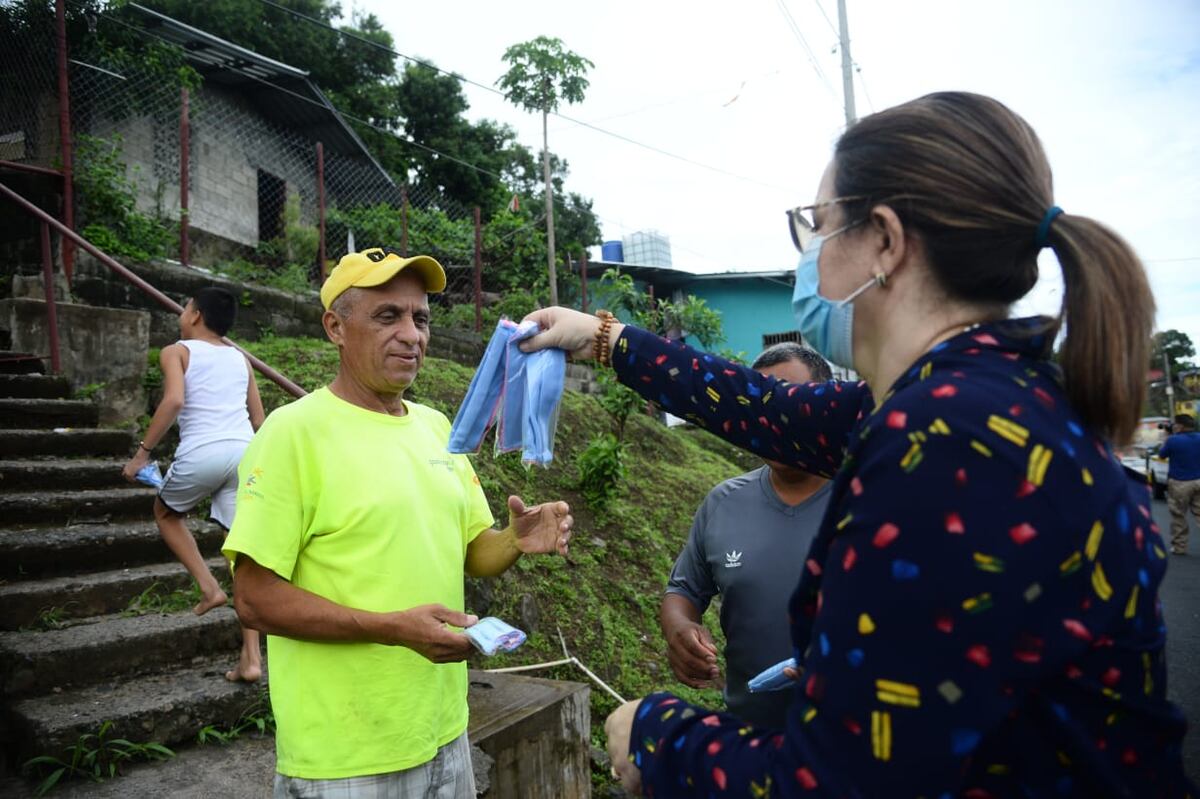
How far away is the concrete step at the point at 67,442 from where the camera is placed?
539 cm

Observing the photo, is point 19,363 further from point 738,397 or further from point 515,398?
point 738,397

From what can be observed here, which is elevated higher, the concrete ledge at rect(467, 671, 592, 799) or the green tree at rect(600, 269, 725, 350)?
the green tree at rect(600, 269, 725, 350)

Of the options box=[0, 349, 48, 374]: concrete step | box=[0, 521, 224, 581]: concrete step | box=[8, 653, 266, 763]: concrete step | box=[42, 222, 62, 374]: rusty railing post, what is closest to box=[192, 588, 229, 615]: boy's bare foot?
box=[8, 653, 266, 763]: concrete step

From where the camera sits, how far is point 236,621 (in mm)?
4383

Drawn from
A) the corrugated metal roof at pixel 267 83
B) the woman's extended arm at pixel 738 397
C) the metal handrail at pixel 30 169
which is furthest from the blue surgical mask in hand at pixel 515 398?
the corrugated metal roof at pixel 267 83

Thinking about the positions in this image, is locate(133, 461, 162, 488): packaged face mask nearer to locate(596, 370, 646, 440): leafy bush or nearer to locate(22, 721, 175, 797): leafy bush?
locate(22, 721, 175, 797): leafy bush

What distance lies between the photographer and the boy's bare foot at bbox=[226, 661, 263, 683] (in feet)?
12.8

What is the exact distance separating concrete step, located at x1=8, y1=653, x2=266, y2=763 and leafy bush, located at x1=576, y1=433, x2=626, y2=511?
3622 mm

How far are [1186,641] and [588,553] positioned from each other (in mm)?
5272

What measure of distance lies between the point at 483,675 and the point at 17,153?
819 centimetres

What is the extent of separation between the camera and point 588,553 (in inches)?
256

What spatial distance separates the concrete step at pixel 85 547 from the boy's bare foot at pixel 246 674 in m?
1.36

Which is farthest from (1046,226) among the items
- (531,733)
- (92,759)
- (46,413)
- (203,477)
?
(46,413)

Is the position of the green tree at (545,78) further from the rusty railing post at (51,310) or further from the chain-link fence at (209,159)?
the rusty railing post at (51,310)
